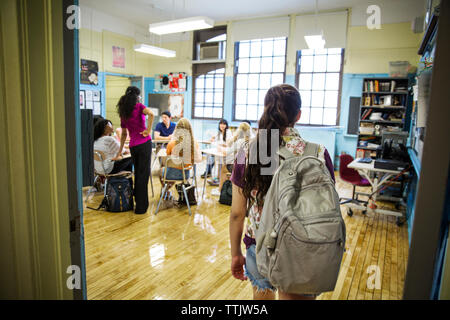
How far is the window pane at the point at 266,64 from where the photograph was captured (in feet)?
27.4

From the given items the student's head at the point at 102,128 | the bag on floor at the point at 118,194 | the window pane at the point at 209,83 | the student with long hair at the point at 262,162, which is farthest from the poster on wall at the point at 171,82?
the student with long hair at the point at 262,162

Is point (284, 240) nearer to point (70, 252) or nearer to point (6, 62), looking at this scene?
point (70, 252)

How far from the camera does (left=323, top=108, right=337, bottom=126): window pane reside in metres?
7.71

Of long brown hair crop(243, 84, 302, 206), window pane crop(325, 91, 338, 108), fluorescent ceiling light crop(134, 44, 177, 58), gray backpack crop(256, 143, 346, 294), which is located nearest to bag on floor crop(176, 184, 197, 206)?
long brown hair crop(243, 84, 302, 206)

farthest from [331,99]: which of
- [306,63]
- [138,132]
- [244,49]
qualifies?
[138,132]

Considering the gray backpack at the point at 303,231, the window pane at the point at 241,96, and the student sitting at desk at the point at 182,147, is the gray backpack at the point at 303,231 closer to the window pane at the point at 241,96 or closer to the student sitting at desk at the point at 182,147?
the student sitting at desk at the point at 182,147

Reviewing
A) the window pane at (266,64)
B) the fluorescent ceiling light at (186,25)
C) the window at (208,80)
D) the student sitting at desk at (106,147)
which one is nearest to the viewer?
the student sitting at desk at (106,147)

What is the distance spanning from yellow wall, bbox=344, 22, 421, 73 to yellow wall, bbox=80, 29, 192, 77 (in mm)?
4837

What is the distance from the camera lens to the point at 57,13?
0.91 m

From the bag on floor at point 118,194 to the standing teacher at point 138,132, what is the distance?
0.18m

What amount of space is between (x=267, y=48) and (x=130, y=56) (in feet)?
14.4

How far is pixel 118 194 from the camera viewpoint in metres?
3.97
